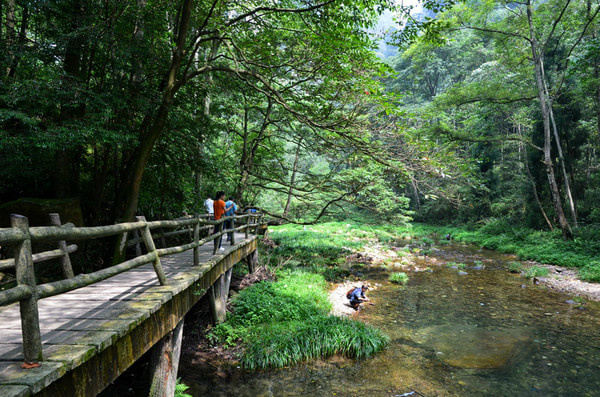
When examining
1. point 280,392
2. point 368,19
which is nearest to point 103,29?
point 368,19

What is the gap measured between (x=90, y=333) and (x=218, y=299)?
5257 mm

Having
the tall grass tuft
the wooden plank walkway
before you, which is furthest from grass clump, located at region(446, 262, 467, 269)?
the wooden plank walkway

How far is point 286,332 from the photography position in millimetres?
7562

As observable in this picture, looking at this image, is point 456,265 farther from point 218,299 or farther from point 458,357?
point 218,299

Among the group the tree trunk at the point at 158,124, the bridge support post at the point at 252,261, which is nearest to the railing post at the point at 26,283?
the tree trunk at the point at 158,124

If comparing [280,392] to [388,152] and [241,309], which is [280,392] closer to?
[241,309]

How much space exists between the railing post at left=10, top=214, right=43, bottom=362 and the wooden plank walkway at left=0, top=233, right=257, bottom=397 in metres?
0.18

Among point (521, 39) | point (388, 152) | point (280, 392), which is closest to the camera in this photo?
point (280, 392)

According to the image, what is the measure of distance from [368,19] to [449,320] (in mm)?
8878

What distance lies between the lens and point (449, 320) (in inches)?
376

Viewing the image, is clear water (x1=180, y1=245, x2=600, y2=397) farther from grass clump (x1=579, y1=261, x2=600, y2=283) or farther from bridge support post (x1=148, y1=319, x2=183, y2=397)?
grass clump (x1=579, y1=261, x2=600, y2=283)

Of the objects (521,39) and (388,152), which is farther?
(521,39)

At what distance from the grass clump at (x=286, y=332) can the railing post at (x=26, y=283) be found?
17.0ft

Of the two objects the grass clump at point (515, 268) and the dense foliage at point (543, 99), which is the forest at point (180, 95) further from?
the grass clump at point (515, 268)
